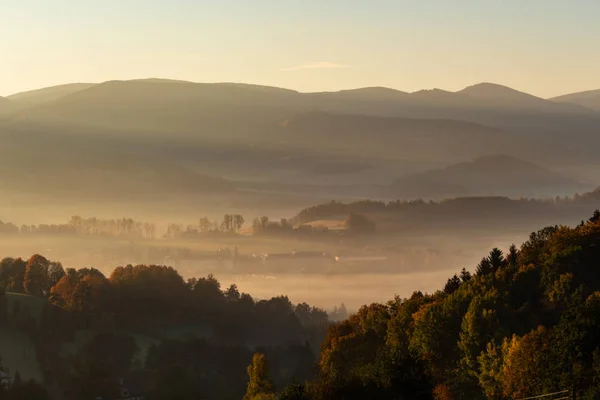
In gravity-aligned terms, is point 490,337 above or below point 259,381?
above

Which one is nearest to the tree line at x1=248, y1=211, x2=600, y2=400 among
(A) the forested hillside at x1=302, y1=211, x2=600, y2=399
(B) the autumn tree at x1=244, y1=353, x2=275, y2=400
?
(A) the forested hillside at x1=302, y1=211, x2=600, y2=399

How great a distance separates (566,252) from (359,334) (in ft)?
75.0

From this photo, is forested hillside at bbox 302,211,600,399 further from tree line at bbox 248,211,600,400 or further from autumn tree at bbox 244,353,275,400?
autumn tree at bbox 244,353,275,400

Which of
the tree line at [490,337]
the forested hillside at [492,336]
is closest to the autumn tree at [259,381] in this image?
the tree line at [490,337]

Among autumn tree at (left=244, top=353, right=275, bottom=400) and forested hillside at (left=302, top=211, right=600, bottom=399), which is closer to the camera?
forested hillside at (left=302, top=211, right=600, bottom=399)

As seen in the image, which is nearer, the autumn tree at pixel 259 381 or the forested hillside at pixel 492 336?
the forested hillside at pixel 492 336

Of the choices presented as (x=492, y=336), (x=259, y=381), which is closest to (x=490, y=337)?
(x=492, y=336)

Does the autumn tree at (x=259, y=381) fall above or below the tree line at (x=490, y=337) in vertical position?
below

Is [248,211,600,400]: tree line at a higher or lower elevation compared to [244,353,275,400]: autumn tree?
higher

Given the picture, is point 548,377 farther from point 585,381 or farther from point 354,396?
point 354,396

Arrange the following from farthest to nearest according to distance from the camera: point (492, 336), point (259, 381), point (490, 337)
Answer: point (259, 381), point (490, 337), point (492, 336)

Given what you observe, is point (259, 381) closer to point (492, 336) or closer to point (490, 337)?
point (490, 337)

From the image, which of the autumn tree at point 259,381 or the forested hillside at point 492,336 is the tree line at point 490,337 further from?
the autumn tree at point 259,381

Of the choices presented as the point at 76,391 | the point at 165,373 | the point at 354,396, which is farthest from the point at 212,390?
the point at 354,396
